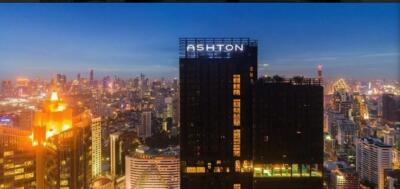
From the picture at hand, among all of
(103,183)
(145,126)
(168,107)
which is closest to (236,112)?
(168,107)

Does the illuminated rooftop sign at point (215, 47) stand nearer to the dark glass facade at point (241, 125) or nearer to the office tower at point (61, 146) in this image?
the dark glass facade at point (241, 125)

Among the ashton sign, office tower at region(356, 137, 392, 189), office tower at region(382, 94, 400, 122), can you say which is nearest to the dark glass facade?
the ashton sign

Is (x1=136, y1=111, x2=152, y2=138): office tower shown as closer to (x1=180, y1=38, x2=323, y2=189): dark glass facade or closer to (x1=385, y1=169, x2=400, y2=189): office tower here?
(x1=180, y1=38, x2=323, y2=189): dark glass facade

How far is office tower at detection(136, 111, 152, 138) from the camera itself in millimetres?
3629

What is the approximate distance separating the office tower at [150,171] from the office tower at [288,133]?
81 centimetres

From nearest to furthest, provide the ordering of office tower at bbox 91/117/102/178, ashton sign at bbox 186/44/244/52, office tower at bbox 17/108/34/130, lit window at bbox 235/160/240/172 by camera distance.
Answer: office tower at bbox 17/108/34/130 → office tower at bbox 91/117/102/178 → ashton sign at bbox 186/44/244/52 → lit window at bbox 235/160/240/172

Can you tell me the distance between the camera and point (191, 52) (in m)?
3.80

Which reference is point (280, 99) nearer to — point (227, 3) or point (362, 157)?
point (362, 157)

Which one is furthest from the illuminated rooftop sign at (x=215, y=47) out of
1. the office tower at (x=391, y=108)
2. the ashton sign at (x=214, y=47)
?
the office tower at (x=391, y=108)

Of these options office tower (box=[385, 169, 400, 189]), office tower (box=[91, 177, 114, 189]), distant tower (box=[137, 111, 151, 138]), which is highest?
distant tower (box=[137, 111, 151, 138])

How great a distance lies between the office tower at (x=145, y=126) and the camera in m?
3.63

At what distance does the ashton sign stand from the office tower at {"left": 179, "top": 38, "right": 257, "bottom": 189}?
229 mm

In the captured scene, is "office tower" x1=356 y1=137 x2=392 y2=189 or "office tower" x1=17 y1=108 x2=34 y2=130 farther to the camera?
"office tower" x1=356 y1=137 x2=392 y2=189

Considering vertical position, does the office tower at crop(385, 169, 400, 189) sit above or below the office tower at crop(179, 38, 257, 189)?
below
